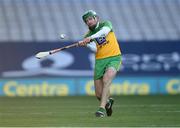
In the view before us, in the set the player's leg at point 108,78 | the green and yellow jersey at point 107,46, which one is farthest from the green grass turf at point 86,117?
the green and yellow jersey at point 107,46

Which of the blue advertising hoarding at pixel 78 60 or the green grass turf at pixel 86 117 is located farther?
the blue advertising hoarding at pixel 78 60

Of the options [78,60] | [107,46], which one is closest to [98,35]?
[107,46]

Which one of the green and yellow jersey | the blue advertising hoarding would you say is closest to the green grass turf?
the green and yellow jersey

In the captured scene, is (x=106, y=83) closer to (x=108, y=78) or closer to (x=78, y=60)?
(x=108, y=78)

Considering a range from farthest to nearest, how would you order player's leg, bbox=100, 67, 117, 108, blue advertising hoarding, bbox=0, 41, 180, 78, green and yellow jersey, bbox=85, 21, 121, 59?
blue advertising hoarding, bbox=0, 41, 180, 78, green and yellow jersey, bbox=85, 21, 121, 59, player's leg, bbox=100, 67, 117, 108

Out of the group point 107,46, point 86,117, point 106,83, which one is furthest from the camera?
point 86,117

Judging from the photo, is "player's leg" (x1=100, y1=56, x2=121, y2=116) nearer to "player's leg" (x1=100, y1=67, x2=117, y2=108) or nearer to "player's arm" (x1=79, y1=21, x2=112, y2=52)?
"player's leg" (x1=100, y1=67, x2=117, y2=108)

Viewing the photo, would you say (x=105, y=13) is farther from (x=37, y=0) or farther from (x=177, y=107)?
(x=177, y=107)

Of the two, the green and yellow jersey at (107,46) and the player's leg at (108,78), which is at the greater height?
the green and yellow jersey at (107,46)

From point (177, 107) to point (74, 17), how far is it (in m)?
13.6

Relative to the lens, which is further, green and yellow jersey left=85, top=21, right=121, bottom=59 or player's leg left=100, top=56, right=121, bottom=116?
green and yellow jersey left=85, top=21, right=121, bottom=59

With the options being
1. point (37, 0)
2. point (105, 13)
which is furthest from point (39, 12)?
point (105, 13)

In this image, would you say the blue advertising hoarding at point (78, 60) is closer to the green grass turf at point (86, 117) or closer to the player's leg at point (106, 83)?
the green grass turf at point (86, 117)

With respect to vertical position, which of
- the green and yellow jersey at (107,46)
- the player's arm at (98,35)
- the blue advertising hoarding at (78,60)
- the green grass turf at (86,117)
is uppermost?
the player's arm at (98,35)
